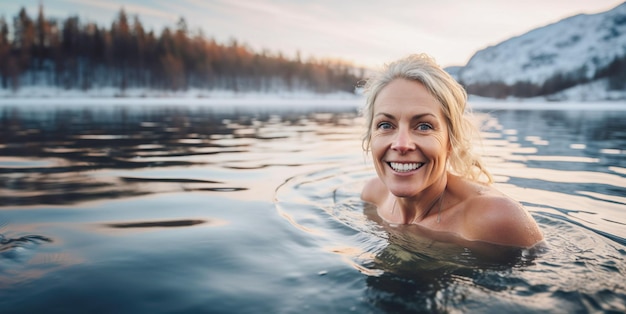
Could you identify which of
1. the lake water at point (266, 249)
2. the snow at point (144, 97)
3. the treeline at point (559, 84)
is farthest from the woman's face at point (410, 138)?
the treeline at point (559, 84)

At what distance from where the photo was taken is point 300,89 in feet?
326

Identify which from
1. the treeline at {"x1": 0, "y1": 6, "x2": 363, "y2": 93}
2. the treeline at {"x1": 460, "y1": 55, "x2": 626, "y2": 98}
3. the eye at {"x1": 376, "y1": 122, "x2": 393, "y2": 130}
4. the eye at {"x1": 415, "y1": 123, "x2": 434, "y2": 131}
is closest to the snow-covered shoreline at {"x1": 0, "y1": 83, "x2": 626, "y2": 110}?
the treeline at {"x1": 0, "y1": 6, "x2": 363, "y2": 93}

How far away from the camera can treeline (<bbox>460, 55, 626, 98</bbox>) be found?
110381 millimetres

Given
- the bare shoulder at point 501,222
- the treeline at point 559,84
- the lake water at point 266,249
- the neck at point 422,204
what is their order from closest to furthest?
the lake water at point 266,249 → the bare shoulder at point 501,222 → the neck at point 422,204 → the treeline at point 559,84

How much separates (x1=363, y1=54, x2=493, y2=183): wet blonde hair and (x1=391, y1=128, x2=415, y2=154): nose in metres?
0.36

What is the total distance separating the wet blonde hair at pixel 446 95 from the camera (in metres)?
2.90

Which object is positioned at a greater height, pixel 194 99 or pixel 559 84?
pixel 559 84

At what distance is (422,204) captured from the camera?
3.45m

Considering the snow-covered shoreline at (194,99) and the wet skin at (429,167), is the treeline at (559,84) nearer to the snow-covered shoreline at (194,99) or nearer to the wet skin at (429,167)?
the snow-covered shoreline at (194,99)

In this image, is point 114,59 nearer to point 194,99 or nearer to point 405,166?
point 194,99

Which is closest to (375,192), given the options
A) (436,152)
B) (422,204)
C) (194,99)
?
(422,204)

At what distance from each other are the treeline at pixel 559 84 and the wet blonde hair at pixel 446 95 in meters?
107

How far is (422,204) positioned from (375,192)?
1181 mm

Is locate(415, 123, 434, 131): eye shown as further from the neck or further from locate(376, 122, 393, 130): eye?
the neck
